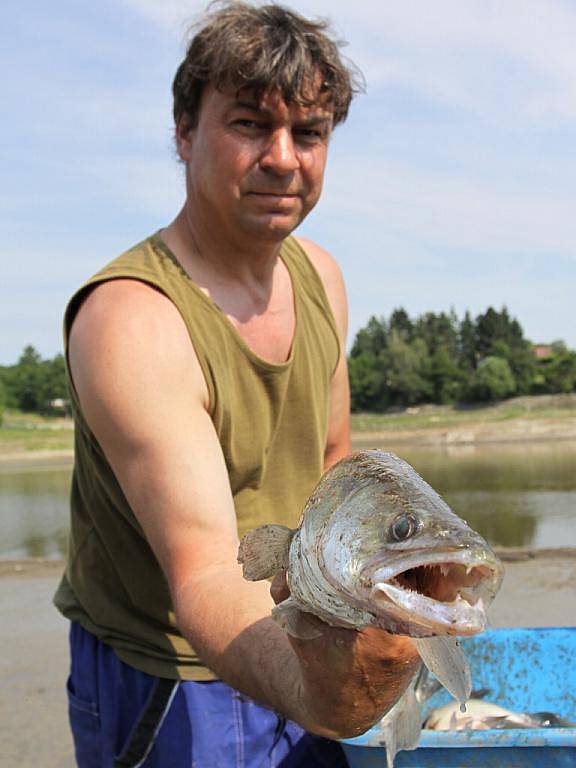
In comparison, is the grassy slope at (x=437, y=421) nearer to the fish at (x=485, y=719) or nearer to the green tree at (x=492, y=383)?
the green tree at (x=492, y=383)

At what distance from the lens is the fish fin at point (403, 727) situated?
2.56 meters

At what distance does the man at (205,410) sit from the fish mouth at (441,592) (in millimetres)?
750

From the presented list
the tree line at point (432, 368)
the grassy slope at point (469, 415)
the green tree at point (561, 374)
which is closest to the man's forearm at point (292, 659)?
the grassy slope at point (469, 415)

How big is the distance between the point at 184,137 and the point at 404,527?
213 centimetres

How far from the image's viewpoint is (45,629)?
298 inches

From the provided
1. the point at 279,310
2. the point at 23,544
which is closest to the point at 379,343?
the point at 23,544

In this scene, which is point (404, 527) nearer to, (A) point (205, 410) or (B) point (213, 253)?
(A) point (205, 410)

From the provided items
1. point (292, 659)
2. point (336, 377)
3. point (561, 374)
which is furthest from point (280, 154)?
point (561, 374)

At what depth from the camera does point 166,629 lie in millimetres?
2564

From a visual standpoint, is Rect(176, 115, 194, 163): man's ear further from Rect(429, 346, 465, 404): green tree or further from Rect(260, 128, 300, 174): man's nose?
Rect(429, 346, 465, 404): green tree

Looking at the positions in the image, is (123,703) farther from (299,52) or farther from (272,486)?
(299,52)

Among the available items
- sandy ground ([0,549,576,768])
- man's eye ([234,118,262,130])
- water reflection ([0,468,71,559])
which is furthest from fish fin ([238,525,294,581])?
water reflection ([0,468,71,559])

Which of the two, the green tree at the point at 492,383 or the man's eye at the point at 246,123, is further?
the green tree at the point at 492,383

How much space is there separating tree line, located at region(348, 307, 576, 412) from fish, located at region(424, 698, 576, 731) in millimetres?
58531
